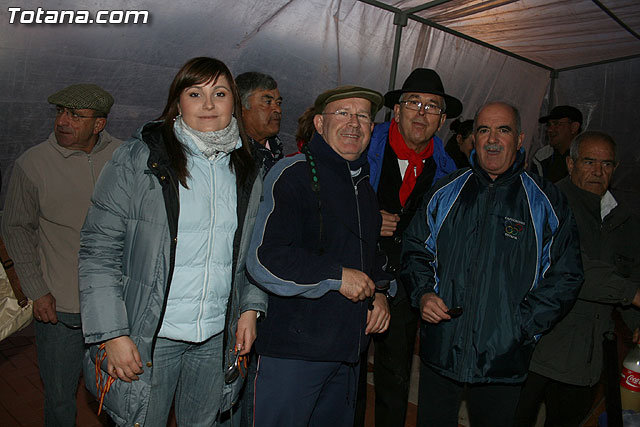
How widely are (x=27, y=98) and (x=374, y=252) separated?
2.73 metres

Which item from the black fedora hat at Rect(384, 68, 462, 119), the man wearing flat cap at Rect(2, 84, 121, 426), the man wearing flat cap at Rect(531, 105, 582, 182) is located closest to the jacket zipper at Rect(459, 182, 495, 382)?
the black fedora hat at Rect(384, 68, 462, 119)

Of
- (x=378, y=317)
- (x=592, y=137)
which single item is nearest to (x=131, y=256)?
(x=378, y=317)

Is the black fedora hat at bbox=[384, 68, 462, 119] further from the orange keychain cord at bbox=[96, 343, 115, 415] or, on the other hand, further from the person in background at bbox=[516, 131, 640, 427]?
the orange keychain cord at bbox=[96, 343, 115, 415]

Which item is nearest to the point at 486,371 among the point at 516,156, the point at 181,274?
the point at 516,156

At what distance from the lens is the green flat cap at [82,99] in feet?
7.55

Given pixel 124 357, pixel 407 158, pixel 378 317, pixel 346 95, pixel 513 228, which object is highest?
pixel 346 95

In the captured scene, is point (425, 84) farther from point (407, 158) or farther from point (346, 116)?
point (346, 116)

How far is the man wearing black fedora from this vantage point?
2.57 metres

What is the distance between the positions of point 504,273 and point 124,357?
1.68 metres

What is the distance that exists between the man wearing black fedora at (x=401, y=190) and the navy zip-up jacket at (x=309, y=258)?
24.3 inches

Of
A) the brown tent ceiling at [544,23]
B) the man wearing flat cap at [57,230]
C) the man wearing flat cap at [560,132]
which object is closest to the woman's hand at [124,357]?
the man wearing flat cap at [57,230]

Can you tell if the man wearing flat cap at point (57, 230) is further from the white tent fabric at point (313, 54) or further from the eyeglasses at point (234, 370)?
the white tent fabric at point (313, 54)

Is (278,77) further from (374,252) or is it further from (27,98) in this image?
(374,252)

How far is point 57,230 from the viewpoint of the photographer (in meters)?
2.27
